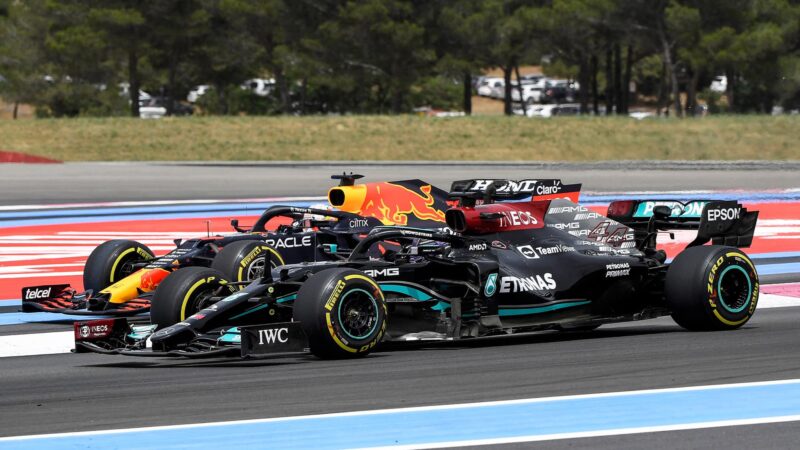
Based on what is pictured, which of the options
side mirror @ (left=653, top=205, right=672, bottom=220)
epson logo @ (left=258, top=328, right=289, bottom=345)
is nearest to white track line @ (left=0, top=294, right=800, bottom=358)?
epson logo @ (left=258, top=328, right=289, bottom=345)

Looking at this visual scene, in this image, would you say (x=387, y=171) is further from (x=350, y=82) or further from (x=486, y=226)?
(x=486, y=226)

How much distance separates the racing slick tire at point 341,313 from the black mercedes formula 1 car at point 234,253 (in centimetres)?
186

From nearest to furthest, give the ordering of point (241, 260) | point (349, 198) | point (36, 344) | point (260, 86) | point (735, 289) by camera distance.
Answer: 1. point (735, 289)
2. point (36, 344)
3. point (241, 260)
4. point (349, 198)
5. point (260, 86)

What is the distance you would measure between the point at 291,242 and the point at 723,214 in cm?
399

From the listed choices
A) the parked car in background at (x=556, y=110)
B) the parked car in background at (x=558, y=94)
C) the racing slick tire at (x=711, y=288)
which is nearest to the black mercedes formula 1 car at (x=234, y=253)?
the racing slick tire at (x=711, y=288)

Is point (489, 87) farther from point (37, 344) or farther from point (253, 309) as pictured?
point (253, 309)

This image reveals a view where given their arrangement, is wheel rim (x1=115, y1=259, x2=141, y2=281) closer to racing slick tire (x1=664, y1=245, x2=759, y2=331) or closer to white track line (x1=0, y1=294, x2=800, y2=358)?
white track line (x1=0, y1=294, x2=800, y2=358)

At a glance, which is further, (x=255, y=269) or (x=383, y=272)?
(x=255, y=269)

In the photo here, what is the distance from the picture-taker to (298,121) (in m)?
55.3

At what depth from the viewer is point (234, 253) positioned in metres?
11.6

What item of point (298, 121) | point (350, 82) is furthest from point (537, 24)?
point (298, 121)

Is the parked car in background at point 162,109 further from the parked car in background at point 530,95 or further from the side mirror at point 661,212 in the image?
the side mirror at point 661,212

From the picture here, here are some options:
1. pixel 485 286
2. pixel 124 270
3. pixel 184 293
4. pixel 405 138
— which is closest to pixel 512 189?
pixel 485 286

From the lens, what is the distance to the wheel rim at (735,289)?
35.1 ft
